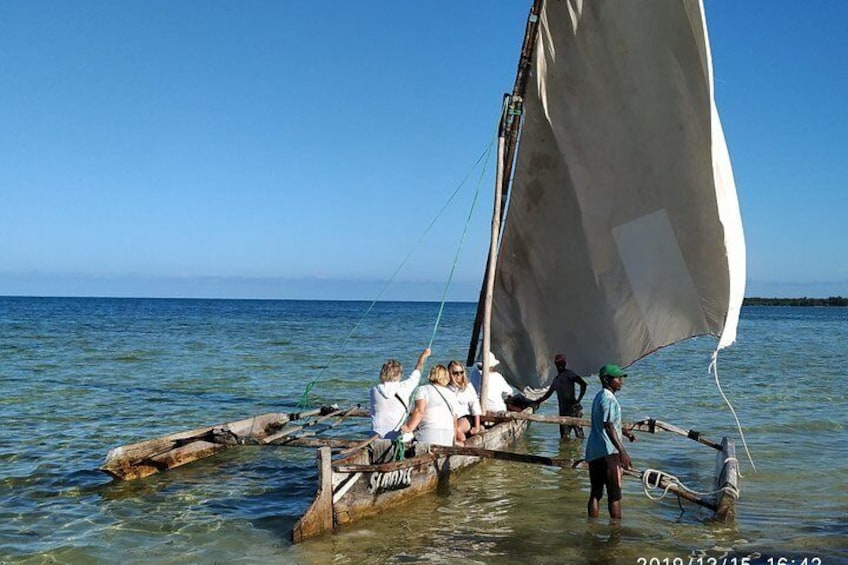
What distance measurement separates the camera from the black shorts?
25.8ft

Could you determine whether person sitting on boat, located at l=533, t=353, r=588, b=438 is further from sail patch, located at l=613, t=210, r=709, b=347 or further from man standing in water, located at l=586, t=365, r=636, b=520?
man standing in water, located at l=586, t=365, r=636, b=520

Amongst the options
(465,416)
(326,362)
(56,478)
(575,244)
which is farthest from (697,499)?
(326,362)

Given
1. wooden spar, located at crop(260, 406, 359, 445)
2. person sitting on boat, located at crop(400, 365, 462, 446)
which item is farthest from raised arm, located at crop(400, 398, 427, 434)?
wooden spar, located at crop(260, 406, 359, 445)

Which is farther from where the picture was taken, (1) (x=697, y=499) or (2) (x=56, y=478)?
(2) (x=56, y=478)

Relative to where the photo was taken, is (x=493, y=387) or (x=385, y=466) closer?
(x=385, y=466)

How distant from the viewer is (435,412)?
9.60 metres

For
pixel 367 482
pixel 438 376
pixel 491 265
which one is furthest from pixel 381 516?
pixel 491 265

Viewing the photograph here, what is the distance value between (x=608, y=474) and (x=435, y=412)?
7.98 ft

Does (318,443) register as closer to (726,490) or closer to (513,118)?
(726,490)

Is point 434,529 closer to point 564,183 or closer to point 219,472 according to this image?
point 219,472

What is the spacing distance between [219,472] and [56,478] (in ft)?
7.16

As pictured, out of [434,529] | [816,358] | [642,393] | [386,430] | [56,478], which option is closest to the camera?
[434,529]

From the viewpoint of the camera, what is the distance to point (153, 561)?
298 inches

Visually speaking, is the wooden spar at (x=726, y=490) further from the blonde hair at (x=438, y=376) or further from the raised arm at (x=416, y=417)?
the raised arm at (x=416, y=417)
